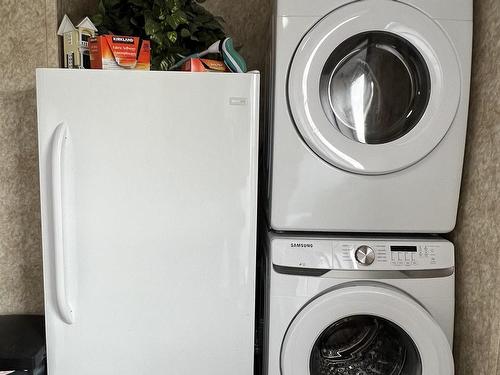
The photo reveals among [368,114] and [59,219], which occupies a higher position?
[368,114]

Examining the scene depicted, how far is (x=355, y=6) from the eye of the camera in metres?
1.12

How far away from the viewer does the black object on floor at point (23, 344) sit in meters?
1.14

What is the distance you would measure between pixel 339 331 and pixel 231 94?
86cm

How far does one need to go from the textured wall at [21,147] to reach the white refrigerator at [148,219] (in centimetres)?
29

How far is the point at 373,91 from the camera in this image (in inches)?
47.6

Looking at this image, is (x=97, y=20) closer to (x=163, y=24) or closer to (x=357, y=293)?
(x=163, y=24)

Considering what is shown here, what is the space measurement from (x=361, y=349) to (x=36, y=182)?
1268 mm

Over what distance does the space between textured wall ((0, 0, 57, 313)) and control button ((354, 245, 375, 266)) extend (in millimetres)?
1103

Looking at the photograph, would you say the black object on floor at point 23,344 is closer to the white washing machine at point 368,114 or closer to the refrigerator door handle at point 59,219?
the refrigerator door handle at point 59,219

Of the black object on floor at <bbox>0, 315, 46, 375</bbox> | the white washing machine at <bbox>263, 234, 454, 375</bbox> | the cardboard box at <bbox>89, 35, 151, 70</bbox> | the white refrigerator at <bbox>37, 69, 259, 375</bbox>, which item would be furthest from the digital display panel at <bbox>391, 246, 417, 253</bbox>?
the black object on floor at <bbox>0, 315, 46, 375</bbox>

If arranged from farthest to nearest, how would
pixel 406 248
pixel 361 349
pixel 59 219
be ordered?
pixel 361 349
pixel 406 248
pixel 59 219

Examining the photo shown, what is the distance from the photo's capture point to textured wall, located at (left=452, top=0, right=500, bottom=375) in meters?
1.09

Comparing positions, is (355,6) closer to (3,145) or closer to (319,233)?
(319,233)

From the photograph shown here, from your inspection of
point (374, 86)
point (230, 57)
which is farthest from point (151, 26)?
point (374, 86)
